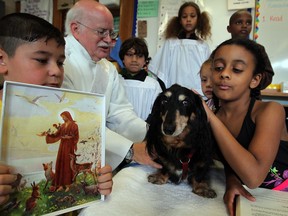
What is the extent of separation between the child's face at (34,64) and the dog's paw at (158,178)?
1.43ft

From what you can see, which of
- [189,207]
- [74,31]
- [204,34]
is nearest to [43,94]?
[189,207]

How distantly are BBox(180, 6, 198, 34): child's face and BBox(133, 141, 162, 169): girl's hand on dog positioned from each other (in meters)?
1.74

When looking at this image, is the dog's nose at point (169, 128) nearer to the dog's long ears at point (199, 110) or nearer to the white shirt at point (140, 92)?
the dog's long ears at point (199, 110)

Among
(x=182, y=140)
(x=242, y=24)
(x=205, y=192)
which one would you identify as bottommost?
(x=205, y=192)

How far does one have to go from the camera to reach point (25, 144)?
454 mm

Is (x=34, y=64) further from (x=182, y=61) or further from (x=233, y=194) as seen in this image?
(x=182, y=61)

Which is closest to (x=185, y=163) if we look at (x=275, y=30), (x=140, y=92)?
(x=140, y=92)

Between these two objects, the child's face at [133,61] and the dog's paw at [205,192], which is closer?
the dog's paw at [205,192]

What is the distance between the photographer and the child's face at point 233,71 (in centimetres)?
81

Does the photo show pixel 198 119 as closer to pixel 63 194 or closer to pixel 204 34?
pixel 63 194

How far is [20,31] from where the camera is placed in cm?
64

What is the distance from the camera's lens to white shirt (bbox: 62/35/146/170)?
123 cm

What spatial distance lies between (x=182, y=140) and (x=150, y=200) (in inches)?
10.4

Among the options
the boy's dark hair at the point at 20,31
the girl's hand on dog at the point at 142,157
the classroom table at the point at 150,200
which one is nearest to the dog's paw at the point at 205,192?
the classroom table at the point at 150,200
